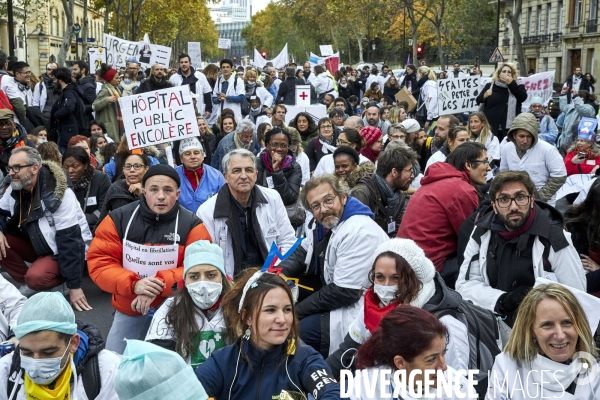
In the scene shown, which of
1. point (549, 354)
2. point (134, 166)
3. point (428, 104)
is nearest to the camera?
point (549, 354)

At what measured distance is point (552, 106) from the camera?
1603 centimetres

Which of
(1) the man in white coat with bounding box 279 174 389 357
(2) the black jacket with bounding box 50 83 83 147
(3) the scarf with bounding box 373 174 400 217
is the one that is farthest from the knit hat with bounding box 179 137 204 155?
(2) the black jacket with bounding box 50 83 83 147

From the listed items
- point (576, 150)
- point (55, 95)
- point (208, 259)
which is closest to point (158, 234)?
point (208, 259)

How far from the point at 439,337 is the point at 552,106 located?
13.5m

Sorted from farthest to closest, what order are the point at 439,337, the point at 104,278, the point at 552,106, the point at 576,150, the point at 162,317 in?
the point at 552,106 → the point at 576,150 → the point at 104,278 → the point at 162,317 → the point at 439,337

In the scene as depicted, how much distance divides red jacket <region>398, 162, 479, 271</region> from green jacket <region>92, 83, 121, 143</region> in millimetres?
8846

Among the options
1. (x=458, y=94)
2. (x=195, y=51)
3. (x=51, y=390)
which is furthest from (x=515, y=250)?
(x=195, y=51)

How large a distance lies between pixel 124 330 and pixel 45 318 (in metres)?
1.68

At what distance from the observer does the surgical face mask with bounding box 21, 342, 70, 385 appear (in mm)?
3783

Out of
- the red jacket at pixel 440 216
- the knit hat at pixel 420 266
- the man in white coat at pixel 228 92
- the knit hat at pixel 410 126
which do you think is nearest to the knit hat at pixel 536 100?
the knit hat at pixel 410 126

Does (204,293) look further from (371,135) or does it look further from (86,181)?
(371,135)

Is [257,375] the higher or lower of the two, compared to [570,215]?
lower

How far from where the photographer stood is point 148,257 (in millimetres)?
5359

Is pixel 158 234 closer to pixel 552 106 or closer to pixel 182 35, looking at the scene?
pixel 552 106
